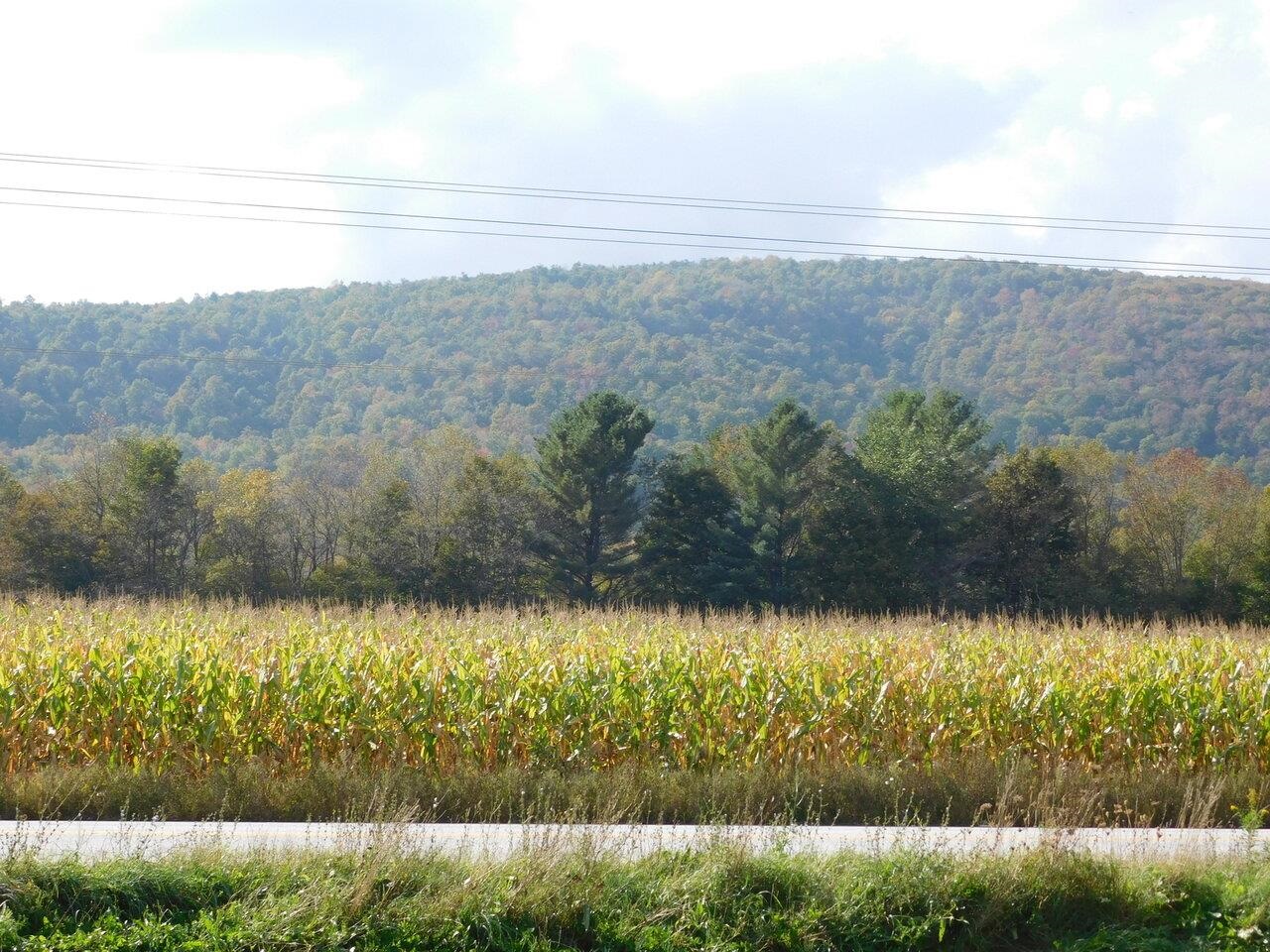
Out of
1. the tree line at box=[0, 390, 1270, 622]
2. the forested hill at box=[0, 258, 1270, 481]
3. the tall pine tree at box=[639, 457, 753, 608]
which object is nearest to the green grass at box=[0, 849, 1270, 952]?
the tree line at box=[0, 390, 1270, 622]

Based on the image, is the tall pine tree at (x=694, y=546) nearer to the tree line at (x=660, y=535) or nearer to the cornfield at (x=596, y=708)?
the tree line at (x=660, y=535)

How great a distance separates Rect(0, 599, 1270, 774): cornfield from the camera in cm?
1178

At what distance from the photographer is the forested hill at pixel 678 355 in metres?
67.6

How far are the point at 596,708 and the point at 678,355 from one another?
67.1 m

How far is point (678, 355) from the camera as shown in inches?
A: 3078

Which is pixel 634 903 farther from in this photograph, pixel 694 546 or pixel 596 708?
pixel 694 546

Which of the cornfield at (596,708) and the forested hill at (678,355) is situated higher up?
the forested hill at (678,355)

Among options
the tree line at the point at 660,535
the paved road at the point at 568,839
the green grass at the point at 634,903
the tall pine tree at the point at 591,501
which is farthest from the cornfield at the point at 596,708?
the tall pine tree at the point at 591,501

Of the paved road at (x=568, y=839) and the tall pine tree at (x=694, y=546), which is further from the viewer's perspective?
the tall pine tree at (x=694, y=546)

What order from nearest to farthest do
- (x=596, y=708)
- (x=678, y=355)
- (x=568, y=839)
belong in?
1. (x=568, y=839)
2. (x=596, y=708)
3. (x=678, y=355)

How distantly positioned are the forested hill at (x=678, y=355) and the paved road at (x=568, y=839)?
193 ft

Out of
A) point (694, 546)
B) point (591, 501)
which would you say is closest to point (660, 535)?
point (694, 546)

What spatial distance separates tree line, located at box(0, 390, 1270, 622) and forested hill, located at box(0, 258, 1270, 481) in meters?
16.0

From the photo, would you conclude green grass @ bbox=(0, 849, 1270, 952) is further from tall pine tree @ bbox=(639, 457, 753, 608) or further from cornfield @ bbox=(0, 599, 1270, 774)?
tall pine tree @ bbox=(639, 457, 753, 608)
